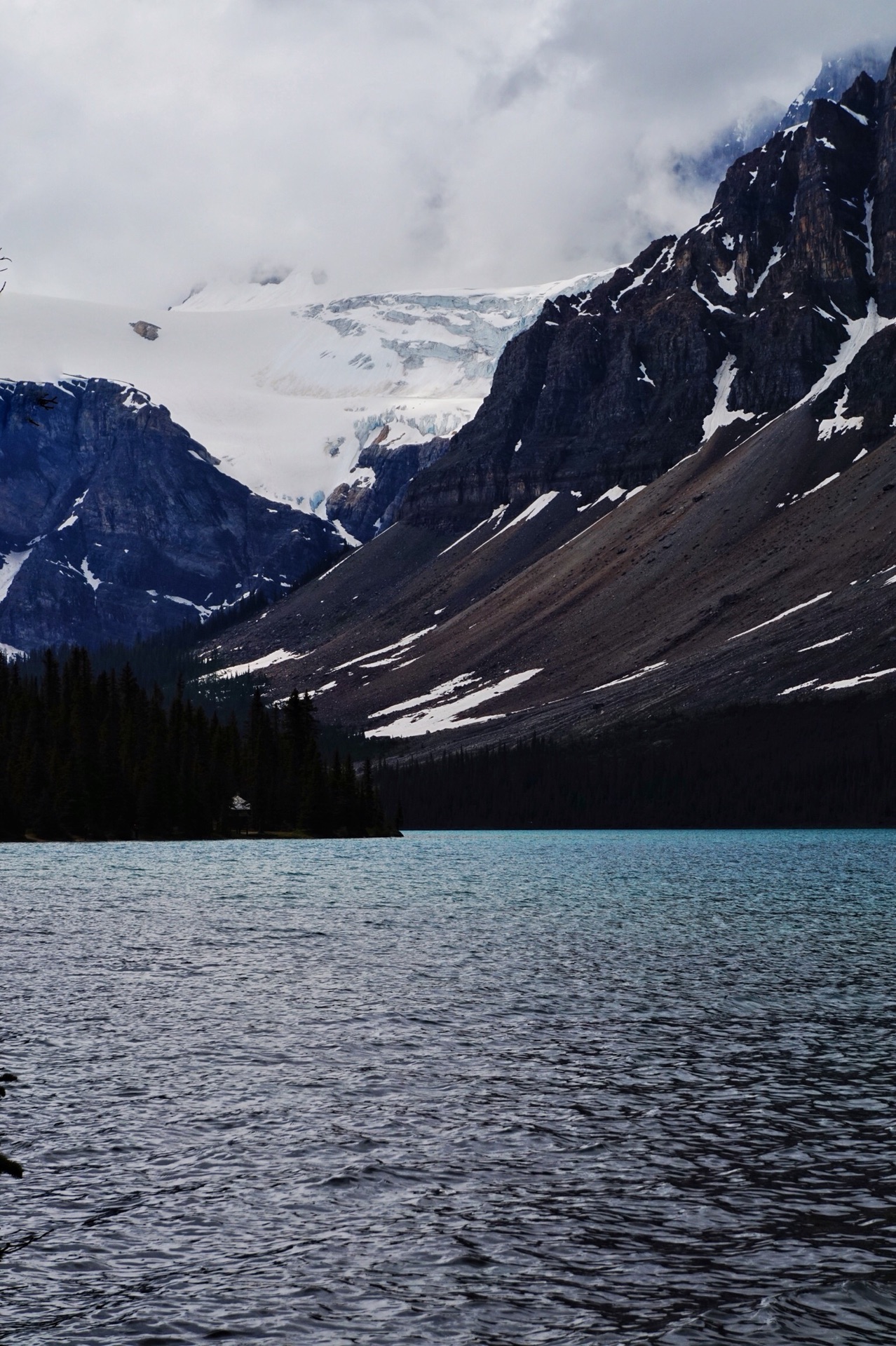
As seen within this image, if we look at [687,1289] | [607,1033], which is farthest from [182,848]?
[687,1289]

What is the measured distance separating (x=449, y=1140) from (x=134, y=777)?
14989cm

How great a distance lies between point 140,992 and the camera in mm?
54188

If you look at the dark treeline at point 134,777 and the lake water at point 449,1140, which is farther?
the dark treeline at point 134,777

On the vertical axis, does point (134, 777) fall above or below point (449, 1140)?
above

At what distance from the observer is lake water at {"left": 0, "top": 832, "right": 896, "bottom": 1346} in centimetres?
2289

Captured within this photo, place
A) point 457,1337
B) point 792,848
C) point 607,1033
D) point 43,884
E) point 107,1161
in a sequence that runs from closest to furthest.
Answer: point 457,1337, point 107,1161, point 607,1033, point 43,884, point 792,848

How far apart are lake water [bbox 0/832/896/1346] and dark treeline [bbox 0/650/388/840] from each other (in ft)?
326

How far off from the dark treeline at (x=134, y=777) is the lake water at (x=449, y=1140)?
99.3 m

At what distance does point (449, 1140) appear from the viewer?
3275cm

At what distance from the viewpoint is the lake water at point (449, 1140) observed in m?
22.9

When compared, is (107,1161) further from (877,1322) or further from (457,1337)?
(877,1322)

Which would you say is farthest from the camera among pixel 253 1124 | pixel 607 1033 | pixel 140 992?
pixel 140 992

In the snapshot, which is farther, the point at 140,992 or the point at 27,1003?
the point at 140,992

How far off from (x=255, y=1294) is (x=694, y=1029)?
25168mm
